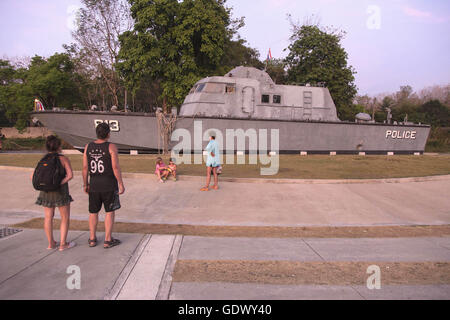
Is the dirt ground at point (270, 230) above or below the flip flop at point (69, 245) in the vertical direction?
below

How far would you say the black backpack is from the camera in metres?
3.93

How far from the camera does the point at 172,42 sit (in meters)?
23.5

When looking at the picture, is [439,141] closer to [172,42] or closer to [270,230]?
[172,42]

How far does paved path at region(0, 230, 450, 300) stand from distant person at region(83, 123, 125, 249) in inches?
19.2

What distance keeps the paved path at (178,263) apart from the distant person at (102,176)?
0.49m

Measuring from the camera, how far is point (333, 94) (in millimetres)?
28891

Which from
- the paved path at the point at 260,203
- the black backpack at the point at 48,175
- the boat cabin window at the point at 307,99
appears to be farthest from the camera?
the boat cabin window at the point at 307,99

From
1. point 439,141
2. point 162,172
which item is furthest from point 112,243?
point 439,141

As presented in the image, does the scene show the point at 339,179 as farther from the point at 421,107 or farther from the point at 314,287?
the point at 421,107

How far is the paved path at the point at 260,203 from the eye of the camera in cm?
638

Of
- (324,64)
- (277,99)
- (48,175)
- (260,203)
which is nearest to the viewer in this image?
(48,175)

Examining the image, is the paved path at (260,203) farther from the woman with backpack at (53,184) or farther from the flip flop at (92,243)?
the woman with backpack at (53,184)

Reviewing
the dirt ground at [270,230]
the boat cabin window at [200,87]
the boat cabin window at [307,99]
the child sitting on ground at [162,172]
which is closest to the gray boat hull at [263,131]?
the boat cabin window at [307,99]

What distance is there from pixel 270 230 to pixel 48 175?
4065 mm
